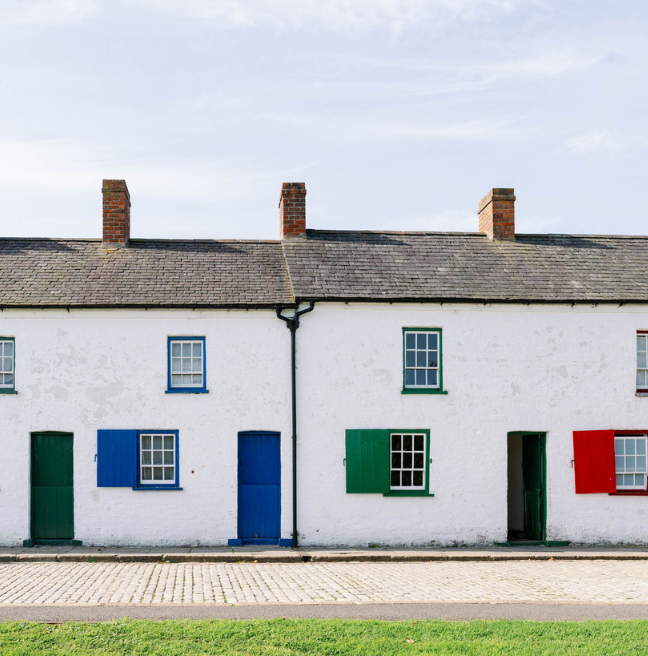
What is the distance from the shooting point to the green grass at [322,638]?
802 centimetres

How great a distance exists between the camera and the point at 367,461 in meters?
16.0

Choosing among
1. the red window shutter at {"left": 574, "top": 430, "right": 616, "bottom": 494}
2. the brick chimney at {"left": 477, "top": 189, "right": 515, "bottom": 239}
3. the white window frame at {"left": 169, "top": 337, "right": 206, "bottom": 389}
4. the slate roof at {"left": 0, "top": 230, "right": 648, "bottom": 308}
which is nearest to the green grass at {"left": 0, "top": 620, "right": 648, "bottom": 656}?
the red window shutter at {"left": 574, "top": 430, "right": 616, "bottom": 494}

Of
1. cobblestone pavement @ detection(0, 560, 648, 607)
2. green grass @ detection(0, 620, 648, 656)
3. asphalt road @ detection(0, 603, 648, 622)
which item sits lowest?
cobblestone pavement @ detection(0, 560, 648, 607)

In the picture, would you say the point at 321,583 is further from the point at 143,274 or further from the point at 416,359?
the point at 143,274

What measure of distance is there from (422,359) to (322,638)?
892 cm

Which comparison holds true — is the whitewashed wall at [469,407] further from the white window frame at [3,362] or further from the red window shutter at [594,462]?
the white window frame at [3,362]

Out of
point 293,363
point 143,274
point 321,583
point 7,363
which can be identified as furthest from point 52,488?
point 321,583

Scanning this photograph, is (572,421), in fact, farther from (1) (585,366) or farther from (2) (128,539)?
(2) (128,539)

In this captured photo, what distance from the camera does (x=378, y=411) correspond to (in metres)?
16.3

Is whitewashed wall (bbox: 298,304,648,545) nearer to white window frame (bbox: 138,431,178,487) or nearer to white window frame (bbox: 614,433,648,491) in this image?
white window frame (bbox: 614,433,648,491)

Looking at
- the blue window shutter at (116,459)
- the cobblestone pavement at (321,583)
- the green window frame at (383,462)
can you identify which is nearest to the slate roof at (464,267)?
the green window frame at (383,462)

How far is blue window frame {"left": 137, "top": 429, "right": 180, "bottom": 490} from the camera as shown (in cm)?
1590

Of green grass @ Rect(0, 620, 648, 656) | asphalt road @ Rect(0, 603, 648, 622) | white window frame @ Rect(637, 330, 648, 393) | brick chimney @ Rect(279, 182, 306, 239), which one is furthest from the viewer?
brick chimney @ Rect(279, 182, 306, 239)

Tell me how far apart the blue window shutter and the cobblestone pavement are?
6.92 feet
